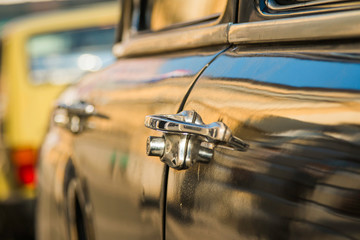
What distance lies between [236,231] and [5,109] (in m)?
6.28

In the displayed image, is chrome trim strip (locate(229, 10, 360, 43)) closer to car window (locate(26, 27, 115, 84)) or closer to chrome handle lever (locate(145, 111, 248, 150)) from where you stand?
chrome handle lever (locate(145, 111, 248, 150))

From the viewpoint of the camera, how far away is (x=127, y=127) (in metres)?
2.09

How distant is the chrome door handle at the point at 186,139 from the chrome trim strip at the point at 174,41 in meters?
0.25

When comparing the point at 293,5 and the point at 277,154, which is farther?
the point at 293,5

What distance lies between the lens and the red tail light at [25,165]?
260 inches

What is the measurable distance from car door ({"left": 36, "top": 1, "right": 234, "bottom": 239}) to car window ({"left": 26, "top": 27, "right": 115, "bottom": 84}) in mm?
5126

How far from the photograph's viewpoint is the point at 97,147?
7.66 ft

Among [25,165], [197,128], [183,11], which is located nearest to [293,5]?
[197,128]

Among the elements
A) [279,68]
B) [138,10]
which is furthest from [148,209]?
[138,10]

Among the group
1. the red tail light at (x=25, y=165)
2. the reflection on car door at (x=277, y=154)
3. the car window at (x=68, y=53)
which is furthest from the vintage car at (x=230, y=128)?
the car window at (x=68, y=53)

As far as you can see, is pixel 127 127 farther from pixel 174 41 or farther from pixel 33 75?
pixel 33 75

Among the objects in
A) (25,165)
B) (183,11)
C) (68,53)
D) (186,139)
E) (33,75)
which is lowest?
(25,165)

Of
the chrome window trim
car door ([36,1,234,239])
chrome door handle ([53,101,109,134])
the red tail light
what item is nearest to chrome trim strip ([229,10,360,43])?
the chrome window trim

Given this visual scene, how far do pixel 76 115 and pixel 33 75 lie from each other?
5328mm
